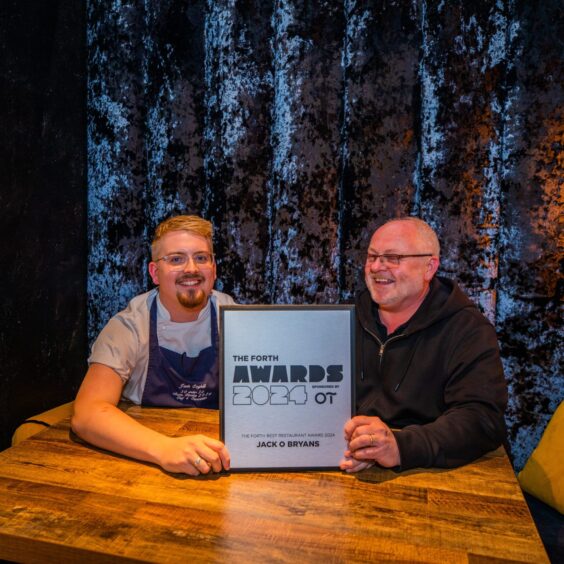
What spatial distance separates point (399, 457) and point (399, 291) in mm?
744

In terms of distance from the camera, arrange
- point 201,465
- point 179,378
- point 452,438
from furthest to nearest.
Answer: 1. point 179,378
2. point 452,438
3. point 201,465

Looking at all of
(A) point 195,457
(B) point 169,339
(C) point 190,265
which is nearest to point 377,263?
(C) point 190,265

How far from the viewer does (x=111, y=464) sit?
1.34 m

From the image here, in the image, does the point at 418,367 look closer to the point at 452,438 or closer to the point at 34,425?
the point at 452,438

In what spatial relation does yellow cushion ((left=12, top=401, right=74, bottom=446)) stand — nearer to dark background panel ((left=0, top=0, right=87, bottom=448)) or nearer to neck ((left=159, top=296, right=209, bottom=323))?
dark background panel ((left=0, top=0, right=87, bottom=448))

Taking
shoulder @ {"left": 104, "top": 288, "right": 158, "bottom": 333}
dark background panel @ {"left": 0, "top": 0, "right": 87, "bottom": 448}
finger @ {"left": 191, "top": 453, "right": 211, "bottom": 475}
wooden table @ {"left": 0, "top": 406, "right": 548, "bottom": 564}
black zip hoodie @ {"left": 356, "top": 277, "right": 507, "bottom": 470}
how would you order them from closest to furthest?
wooden table @ {"left": 0, "top": 406, "right": 548, "bottom": 564} → finger @ {"left": 191, "top": 453, "right": 211, "bottom": 475} → black zip hoodie @ {"left": 356, "top": 277, "right": 507, "bottom": 470} → shoulder @ {"left": 104, "top": 288, "right": 158, "bottom": 333} → dark background panel @ {"left": 0, "top": 0, "right": 87, "bottom": 448}

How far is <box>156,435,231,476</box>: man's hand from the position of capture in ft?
4.12

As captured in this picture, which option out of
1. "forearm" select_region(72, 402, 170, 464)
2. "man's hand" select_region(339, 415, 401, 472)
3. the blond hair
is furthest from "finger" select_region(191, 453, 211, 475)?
the blond hair

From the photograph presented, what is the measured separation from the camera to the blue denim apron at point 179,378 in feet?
6.08

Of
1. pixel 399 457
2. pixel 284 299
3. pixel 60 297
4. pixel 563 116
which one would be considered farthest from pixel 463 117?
pixel 60 297

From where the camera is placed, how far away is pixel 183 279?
76.3 inches

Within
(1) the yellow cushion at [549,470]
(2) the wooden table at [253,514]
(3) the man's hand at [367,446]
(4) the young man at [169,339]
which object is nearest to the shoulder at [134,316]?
(4) the young man at [169,339]

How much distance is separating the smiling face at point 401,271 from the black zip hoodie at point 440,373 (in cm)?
6

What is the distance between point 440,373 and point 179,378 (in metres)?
0.87
